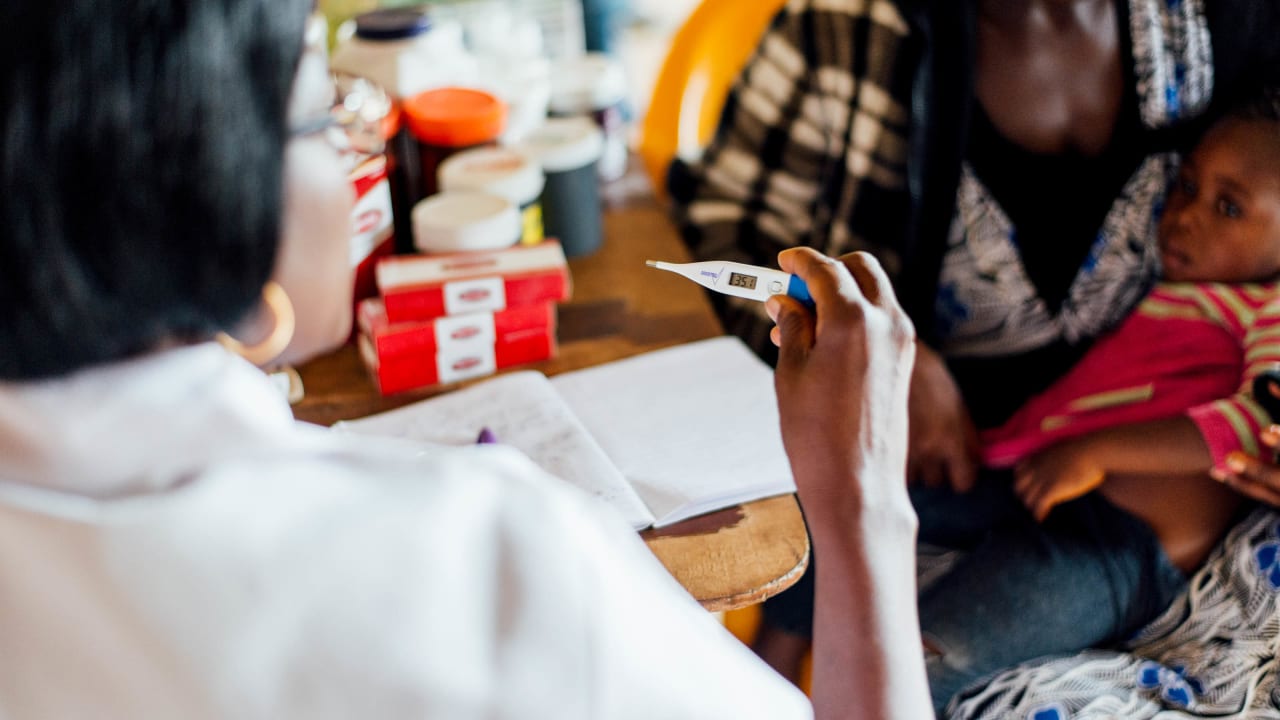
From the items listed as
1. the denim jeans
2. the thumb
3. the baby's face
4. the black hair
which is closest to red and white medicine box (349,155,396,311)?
the thumb

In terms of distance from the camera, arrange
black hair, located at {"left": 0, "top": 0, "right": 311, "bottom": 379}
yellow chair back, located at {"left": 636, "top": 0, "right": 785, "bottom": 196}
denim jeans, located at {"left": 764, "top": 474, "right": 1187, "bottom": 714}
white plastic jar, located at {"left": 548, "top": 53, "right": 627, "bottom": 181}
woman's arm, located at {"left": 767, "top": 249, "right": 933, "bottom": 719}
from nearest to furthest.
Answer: black hair, located at {"left": 0, "top": 0, "right": 311, "bottom": 379} < woman's arm, located at {"left": 767, "top": 249, "right": 933, "bottom": 719} < denim jeans, located at {"left": 764, "top": 474, "right": 1187, "bottom": 714} < white plastic jar, located at {"left": 548, "top": 53, "right": 627, "bottom": 181} < yellow chair back, located at {"left": 636, "top": 0, "right": 785, "bottom": 196}

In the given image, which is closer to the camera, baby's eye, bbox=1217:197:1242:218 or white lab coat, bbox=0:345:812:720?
white lab coat, bbox=0:345:812:720

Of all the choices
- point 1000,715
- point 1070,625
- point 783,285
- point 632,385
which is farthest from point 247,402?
point 1070,625

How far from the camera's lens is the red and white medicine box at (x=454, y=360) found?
1031 mm

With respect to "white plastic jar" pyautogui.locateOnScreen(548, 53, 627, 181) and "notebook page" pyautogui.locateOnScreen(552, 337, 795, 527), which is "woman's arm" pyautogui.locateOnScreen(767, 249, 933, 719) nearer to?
"notebook page" pyautogui.locateOnScreen(552, 337, 795, 527)

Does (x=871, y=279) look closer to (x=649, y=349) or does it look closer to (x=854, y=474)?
(x=854, y=474)

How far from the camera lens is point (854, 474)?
745mm

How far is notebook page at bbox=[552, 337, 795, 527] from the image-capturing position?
881 mm

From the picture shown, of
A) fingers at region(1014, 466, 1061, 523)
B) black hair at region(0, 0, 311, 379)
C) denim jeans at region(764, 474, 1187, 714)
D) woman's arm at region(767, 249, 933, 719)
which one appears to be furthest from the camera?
fingers at region(1014, 466, 1061, 523)

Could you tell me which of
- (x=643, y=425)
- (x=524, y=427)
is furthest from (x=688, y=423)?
(x=524, y=427)

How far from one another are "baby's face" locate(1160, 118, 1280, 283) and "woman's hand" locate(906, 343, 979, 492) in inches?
12.9

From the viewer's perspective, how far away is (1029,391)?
4.62 ft

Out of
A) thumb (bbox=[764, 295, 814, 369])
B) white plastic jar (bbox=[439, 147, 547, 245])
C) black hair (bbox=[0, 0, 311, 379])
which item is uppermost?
black hair (bbox=[0, 0, 311, 379])

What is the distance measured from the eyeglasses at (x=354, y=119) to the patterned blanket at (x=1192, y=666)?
0.82 metres
